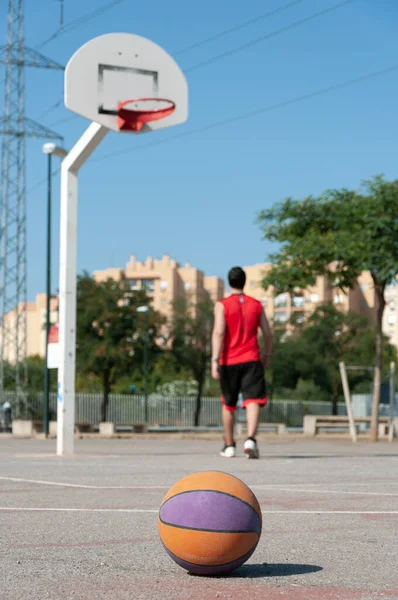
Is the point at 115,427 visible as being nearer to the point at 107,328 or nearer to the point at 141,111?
the point at 107,328

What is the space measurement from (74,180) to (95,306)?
39.7 m

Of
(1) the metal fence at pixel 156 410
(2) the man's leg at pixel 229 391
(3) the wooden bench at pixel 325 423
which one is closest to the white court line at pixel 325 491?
(2) the man's leg at pixel 229 391

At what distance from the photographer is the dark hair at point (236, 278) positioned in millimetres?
11695

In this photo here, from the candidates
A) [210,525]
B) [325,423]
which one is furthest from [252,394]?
[325,423]

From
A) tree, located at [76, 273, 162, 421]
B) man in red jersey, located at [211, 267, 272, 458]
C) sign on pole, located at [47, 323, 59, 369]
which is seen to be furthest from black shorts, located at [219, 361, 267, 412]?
tree, located at [76, 273, 162, 421]

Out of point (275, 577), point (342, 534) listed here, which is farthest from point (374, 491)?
point (275, 577)

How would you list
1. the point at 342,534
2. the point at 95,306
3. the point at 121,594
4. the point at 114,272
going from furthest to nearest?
the point at 114,272 → the point at 95,306 → the point at 342,534 → the point at 121,594

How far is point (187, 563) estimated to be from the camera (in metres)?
4.00

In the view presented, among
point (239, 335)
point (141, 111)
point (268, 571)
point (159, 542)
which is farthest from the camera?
point (141, 111)

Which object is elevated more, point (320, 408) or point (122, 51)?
point (122, 51)

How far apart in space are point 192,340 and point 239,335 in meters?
46.2

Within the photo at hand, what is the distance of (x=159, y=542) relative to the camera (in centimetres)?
496

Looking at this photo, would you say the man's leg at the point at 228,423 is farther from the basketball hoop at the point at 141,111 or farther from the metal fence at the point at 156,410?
the metal fence at the point at 156,410

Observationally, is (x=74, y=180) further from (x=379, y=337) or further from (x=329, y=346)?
(x=329, y=346)
